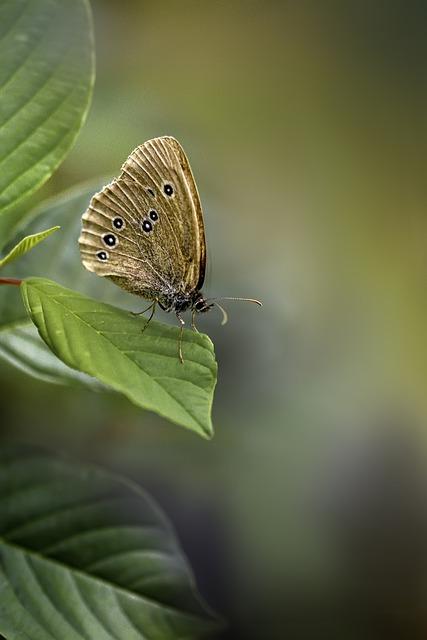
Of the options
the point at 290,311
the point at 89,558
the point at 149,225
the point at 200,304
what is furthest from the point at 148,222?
the point at 290,311

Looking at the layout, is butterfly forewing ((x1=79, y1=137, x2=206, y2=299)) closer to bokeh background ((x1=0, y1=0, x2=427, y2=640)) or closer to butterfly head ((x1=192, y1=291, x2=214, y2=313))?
butterfly head ((x1=192, y1=291, x2=214, y2=313))

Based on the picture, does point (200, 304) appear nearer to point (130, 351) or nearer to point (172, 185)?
point (172, 185)

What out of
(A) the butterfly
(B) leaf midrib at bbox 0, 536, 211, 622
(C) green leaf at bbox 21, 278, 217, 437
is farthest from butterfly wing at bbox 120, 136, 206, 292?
(B) leaf midrib at bbox 0, 536, 211, 622

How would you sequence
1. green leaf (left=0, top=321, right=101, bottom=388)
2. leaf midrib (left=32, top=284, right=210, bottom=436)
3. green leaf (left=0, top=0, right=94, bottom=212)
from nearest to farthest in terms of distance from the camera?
leaf midrib (left=32, top=284, right=210, bottom=436) → green leaf (left=0, top=0, right=94, bottom=212) → green leaf (left=0, top=321, right=101, bottom=388)

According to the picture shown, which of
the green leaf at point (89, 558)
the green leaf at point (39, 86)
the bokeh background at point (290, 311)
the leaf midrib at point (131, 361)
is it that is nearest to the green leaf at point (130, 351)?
the leaf midrib at point (131, 361)

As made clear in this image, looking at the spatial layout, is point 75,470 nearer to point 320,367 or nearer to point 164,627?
point 164,627

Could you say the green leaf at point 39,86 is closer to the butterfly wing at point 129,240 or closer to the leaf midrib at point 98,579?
the butterfly wing at point 129,240

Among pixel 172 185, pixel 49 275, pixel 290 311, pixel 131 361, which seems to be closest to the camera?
pixel 131 361

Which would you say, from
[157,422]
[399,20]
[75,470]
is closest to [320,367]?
[157,422]
